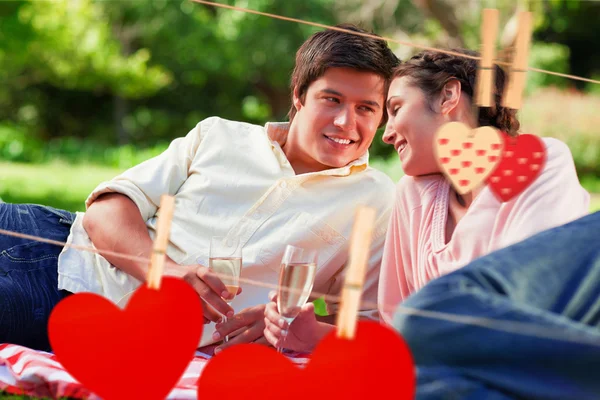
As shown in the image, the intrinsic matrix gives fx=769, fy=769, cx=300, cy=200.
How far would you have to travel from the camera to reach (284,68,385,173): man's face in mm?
2705

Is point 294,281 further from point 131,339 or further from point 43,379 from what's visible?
point 43,379

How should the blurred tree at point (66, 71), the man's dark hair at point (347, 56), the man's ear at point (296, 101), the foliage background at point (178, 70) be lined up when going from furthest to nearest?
1. the blurred tree at point (66, 71)
2. the foliage background at point (178, 70)
3. the man's ear at point (296, 101)
4. the man's dark hair at point (347, 56)

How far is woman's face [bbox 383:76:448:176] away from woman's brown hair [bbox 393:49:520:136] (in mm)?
30

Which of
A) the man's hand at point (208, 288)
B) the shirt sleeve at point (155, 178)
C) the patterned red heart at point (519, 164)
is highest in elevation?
the patterned red heart at point (519, 164)

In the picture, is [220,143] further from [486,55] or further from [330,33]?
[486,55]

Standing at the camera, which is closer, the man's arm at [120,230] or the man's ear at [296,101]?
the man's arm at [120,230]

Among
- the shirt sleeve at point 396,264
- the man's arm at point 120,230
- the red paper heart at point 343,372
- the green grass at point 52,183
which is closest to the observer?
the red paper heart at point 343,372

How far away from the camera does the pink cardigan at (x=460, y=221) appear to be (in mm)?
1944

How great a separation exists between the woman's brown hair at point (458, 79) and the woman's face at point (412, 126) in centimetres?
3

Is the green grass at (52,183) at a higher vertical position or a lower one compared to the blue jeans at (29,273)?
lower

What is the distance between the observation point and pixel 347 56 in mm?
2703

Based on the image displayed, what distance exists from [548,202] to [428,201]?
471 millimetres

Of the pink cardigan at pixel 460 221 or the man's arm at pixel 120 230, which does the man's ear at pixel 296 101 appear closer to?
→ the pink cardigan at pixel 460 221

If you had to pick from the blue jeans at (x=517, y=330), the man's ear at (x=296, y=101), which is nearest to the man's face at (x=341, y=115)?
the man's ear at (x=296, y=101)
